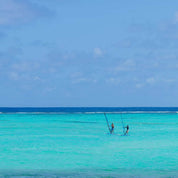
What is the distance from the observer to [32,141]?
25.8 meters

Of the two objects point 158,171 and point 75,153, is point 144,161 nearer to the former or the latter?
point 158,171

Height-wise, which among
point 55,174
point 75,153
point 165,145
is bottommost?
point 55,174

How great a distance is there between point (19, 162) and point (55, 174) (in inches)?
125

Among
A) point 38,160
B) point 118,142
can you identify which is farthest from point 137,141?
point 38,160

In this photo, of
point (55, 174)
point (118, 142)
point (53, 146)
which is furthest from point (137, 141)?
point (55, 174)

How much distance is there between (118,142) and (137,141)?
1.56 metres

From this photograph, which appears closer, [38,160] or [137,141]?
[38,160]

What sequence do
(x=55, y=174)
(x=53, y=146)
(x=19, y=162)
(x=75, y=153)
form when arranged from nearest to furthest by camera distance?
(x=55, y=174) < (x=19, y=162) < (x=75, y=153) < (x=53, y=146)

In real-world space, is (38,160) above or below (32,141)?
below

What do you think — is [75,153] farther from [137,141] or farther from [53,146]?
[137,141]

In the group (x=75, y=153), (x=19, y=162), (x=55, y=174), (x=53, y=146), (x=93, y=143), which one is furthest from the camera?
(x=93, y=143)

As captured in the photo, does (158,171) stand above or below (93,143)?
below

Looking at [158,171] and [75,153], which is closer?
[158,171]

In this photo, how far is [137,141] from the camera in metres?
26.4
